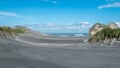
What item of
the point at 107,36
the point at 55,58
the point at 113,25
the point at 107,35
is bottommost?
the point at 55,58

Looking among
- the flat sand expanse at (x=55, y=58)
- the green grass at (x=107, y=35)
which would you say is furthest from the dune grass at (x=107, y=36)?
the flat sand expanse at (x=55, y=58)

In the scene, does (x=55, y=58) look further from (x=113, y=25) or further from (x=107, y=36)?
(x=113, y=25)

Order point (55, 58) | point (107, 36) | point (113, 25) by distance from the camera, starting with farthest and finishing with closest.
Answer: point (113, 25), point (107, 36), point (55, 58)

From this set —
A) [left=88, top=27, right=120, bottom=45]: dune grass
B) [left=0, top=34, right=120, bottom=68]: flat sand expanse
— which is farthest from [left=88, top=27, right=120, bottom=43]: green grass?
[left=0, top=34, right=120, bottom=68]: flat sand expanse

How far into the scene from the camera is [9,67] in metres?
10.9

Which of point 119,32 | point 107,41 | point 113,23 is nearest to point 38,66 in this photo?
point 107,41

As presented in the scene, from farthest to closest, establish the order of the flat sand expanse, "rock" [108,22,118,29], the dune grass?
"rock" [108,22,118,29] → the dune grass → the flat sand expanse

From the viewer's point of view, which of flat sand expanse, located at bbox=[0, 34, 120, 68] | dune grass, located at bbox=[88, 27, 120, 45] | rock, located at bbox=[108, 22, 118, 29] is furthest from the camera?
rock, located at bbox=[108, 22, 118, 29]

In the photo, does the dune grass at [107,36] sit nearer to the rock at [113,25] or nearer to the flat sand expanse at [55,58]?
the flat sand expanse at [55,58]

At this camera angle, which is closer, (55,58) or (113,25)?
(55,58)

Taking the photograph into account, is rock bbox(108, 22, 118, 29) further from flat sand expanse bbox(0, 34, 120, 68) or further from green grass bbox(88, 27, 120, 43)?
flat sand expanse bbox(0, 34, 120, 68)

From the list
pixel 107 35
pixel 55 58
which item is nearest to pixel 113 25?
pixel 107 35

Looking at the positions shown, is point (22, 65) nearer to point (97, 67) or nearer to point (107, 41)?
point (97, 67)

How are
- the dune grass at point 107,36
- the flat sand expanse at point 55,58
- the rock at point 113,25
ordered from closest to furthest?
the flat sand expanse at point 55,58
the dune grass at point 107,36
the rock at point 113,25
